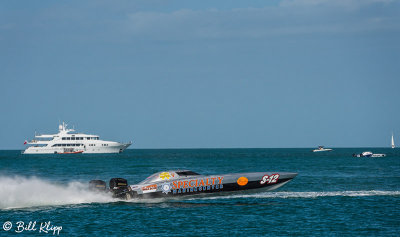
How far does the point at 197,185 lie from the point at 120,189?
14.0 ft

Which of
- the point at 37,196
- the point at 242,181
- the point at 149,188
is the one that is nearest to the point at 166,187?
the point at 149,188

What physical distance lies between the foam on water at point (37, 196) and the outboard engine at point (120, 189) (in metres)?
0.51

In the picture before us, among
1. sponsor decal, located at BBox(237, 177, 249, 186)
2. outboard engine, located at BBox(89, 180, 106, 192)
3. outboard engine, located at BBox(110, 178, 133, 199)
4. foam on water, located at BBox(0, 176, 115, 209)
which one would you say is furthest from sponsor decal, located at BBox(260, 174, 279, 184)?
outboard engine, located at BBox(89, 180, 106, 192)

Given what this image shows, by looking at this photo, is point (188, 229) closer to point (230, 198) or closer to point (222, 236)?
point (222, 236)

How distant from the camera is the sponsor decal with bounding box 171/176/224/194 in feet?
94.3

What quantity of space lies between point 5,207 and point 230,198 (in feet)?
41.1

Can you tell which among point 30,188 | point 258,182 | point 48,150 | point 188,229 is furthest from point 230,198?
point 48,150

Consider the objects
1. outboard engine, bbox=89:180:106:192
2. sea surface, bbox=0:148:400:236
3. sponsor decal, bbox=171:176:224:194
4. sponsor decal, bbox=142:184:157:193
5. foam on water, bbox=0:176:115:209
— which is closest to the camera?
sea surface, bbox=0:148:400:236

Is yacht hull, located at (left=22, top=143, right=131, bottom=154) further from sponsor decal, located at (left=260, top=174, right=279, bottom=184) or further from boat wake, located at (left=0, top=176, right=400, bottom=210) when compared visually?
sponsor decal, located at (left=260, top=174, right=279, bottom=184)

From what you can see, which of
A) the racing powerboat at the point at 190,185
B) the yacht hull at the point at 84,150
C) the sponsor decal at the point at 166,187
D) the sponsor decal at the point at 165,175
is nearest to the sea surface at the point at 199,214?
the racing powerboat at the point at 190,185

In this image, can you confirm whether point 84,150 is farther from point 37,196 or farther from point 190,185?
point 190,185

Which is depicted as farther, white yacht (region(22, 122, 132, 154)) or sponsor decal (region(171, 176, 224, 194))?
white yacht (region(22, 122, 132, 154))

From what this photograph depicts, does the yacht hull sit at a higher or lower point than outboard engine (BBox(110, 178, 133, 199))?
higher

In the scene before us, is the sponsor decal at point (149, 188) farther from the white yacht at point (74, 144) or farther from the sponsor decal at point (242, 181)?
the white yacht at point (74, 144)
